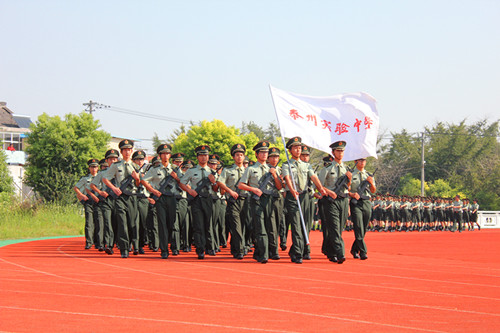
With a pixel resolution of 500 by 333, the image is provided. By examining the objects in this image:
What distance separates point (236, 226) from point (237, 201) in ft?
1.57

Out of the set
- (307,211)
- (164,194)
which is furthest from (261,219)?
(164,194)

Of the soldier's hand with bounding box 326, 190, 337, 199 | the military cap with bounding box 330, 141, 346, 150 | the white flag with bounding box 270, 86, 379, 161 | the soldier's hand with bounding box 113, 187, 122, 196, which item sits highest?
the white flag with bounding box 270, 86, 379, 161

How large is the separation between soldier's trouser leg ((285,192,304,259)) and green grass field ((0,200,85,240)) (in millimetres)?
11620

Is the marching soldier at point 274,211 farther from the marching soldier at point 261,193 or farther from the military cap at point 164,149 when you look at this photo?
the military cap at point 164,149

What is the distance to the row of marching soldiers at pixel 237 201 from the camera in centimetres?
1245

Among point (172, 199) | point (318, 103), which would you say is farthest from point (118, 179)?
point (318, 103)

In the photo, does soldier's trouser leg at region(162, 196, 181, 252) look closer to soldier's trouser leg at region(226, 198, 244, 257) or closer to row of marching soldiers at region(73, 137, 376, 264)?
row of marching soldiers at region(73, 137, 376, 264)

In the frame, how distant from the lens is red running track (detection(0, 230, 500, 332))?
20.0ft

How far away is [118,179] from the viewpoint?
13.7 m

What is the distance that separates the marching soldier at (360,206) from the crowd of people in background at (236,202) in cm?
2

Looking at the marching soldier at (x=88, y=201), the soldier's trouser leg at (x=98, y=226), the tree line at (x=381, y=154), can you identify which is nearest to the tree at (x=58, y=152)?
the tree line at (x=381, y=154)

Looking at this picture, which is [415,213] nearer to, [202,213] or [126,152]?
[202,213]

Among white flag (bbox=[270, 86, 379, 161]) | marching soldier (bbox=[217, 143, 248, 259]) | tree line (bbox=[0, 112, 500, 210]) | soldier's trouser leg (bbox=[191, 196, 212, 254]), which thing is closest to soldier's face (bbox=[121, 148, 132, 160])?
soldier's trouser leg (bbox=[191, 196, 212, 254])

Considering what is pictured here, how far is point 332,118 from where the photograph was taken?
13375 mm
